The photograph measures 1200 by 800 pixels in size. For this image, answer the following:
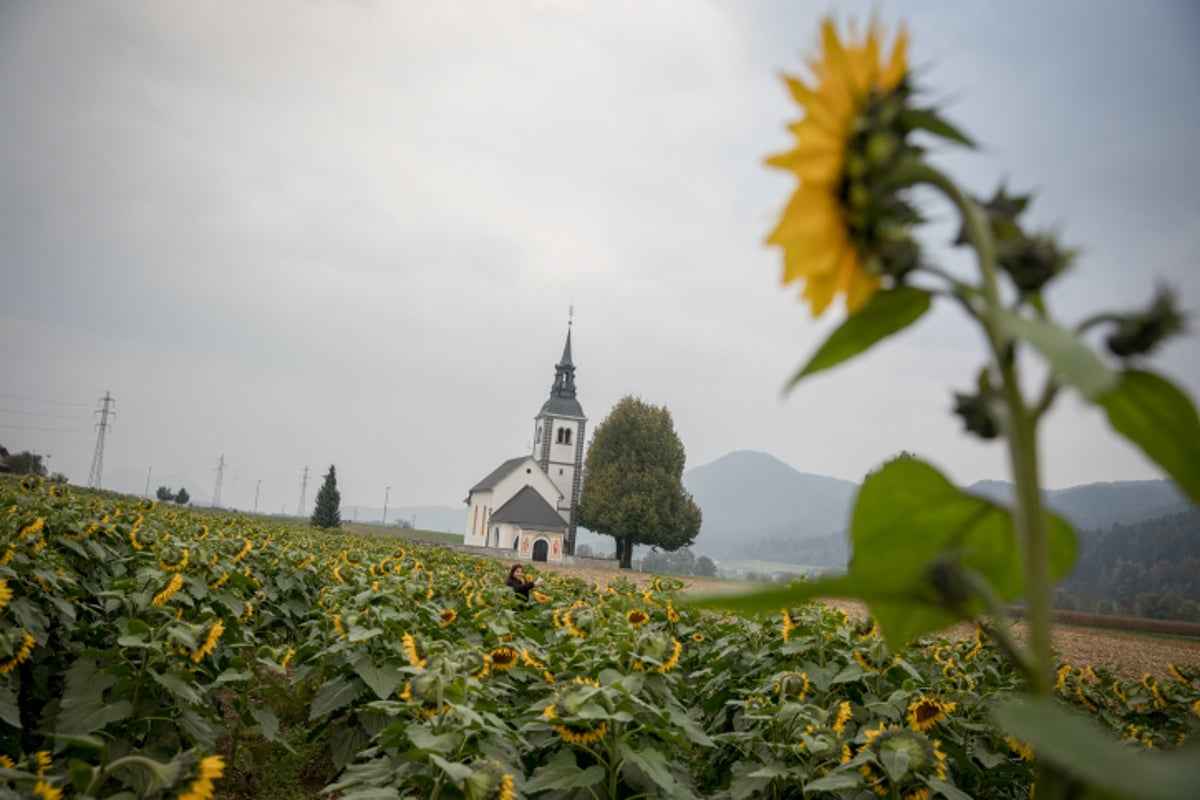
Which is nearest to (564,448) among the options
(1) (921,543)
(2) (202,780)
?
(2) (202,780)

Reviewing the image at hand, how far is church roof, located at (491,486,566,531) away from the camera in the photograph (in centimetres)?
4903

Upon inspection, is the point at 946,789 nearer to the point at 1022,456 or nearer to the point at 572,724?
the point at 572,724

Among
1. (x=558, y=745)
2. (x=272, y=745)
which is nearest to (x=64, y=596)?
(x=272, y=745)

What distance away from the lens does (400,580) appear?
6.44 meters

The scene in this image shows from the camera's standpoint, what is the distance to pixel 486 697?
328 centimetres

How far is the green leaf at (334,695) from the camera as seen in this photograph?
14.6 ft

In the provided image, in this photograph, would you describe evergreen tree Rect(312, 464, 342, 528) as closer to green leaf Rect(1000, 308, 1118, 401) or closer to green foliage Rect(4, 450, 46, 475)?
green foliage Rect(4, 450, 46, 475)

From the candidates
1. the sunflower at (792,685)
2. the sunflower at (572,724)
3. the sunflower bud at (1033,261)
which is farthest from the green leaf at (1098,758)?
the sunflower at (792,685)

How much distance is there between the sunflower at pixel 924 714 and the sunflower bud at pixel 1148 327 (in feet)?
11.5

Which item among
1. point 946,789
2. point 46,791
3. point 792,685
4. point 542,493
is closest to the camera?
point 46,791

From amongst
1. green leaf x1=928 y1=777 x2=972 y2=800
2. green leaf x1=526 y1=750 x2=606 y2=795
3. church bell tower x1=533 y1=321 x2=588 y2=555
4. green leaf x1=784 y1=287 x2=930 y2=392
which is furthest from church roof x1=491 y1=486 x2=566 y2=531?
green leaf x1=784 y1=287 x2=930 y2=392


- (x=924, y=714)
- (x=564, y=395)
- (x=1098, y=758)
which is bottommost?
(x=924, y=714)

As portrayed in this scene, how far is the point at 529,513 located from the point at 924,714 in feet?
155

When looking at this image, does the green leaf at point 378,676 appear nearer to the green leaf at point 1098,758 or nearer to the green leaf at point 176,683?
the green leaf at point 176,683
